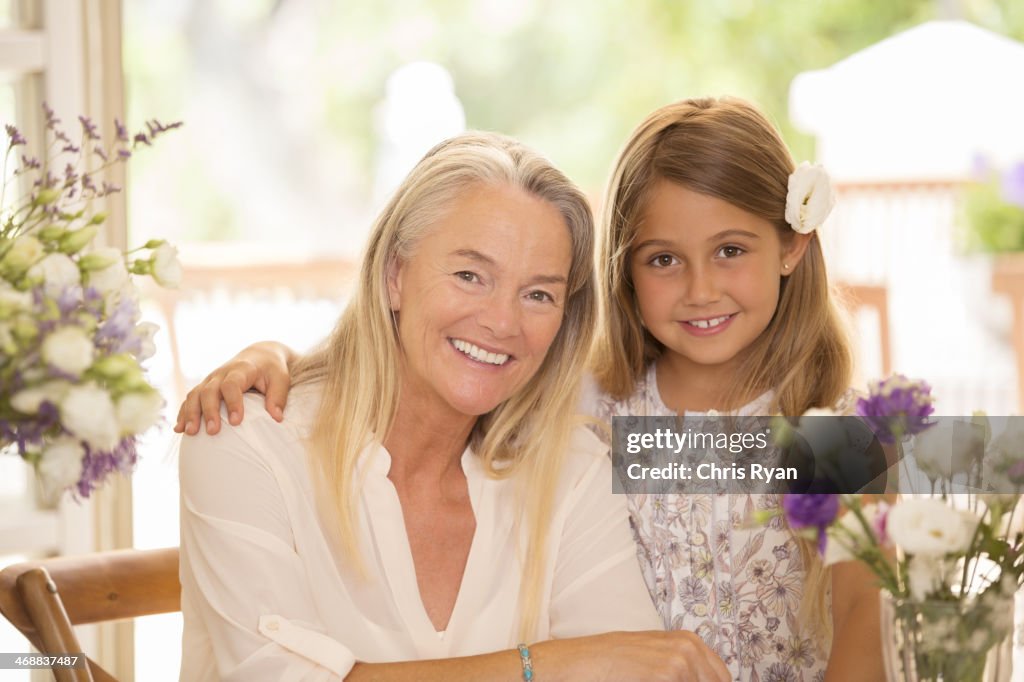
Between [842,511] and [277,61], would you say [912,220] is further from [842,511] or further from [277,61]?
[277,61]

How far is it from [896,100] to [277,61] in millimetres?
7382

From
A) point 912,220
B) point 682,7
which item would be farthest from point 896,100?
point 682,7

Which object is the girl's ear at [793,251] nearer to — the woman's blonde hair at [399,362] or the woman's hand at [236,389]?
the woman's blonde hair at [399,362]

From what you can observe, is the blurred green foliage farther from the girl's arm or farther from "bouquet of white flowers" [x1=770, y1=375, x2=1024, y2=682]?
"bouquet of white flowers" [x1=770, y1=375, x2=1024, y2=682]

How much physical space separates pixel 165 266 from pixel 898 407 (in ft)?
2.35

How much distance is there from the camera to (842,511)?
1159 mm

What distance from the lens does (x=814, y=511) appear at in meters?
1.14

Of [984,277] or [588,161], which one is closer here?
[984,277]

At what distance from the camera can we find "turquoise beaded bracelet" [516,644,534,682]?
4.93 feet

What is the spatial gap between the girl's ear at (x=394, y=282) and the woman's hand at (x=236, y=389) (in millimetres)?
193

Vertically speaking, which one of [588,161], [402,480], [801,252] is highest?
[588,161]

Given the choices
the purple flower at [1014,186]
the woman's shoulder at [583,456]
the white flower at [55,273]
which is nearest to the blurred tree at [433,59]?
the purple flower at [1014,186]

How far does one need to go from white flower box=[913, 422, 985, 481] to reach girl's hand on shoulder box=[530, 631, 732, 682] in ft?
1.57

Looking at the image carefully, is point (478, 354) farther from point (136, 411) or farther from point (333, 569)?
point (136, 411)
